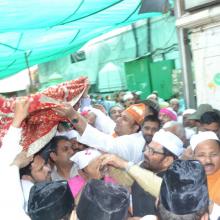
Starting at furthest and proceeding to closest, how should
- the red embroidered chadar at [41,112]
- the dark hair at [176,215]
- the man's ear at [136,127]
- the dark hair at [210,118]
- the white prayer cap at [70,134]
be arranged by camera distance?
the man's ear at [136,127] < the dark hair at [210,118] < the white prayer cap at [70,134] < the red embroidered chadar at [41,112] < the dark hair at [176,215]

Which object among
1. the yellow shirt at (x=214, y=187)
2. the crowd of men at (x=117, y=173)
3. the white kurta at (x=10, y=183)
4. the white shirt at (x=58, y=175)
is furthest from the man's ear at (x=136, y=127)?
the white kurta at (x=10, y=183)

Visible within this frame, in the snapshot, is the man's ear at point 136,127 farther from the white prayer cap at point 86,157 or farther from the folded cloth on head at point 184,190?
the folded cloth on head at point 184,190

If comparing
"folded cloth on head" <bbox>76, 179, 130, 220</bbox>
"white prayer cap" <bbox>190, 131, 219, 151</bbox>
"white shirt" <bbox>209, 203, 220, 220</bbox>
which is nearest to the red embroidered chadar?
"folded cloth on head" <bbox>76, 179, 130, 220</bbox>

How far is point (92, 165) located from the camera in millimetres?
2820

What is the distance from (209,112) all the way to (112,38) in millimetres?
11769

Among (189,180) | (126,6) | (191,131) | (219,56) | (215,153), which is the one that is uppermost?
(126,6)

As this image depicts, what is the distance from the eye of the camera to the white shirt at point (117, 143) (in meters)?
2.93

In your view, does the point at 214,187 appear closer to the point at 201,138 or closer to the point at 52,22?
the point at 201,138

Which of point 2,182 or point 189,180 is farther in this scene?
point 2,182

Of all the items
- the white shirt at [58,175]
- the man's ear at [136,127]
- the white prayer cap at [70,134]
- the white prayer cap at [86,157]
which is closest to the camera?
the white prayer cap at [86,157]

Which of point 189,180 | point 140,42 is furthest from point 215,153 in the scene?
point 140,42

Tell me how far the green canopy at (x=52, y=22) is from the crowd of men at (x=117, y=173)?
133cm

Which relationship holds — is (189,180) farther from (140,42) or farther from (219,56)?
(140,42)

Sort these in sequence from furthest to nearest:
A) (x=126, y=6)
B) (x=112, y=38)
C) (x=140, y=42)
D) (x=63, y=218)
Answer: (x=112, y=38) → (x=140, y=42) → (x=126, y=6) → (x=63, y=218)
